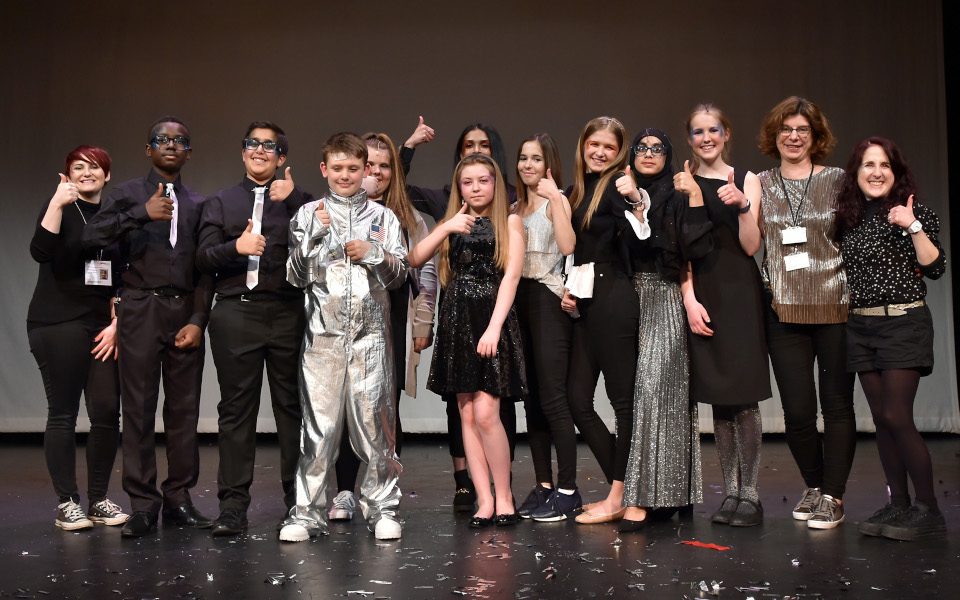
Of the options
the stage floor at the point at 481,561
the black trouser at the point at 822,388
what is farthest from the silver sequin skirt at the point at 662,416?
the black trouser at the point at 822,388

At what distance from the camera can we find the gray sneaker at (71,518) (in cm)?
393

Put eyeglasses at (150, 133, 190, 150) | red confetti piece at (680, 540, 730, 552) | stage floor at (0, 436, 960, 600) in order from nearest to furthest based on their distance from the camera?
stage floor at (0, 436, 960, 600) < red confetti piece at (680, 540, 730, 552) < eyeglasses at (150, 133, 190, 150)

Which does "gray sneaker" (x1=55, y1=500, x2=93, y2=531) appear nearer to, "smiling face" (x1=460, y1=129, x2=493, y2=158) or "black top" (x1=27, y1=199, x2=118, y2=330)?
"black top" (x1=27, y1=199, x2=118, y2=330)

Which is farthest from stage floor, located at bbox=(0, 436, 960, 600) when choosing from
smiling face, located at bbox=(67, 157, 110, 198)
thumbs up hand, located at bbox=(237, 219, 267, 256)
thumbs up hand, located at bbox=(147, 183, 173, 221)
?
smiling face, located at bbox=(67, 157, 110, 198)

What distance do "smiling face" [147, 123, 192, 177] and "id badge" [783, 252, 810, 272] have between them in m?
2.36

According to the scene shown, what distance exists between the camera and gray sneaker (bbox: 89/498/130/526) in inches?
158

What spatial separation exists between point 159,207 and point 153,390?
732 millimetres

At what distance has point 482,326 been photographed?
12.8ft

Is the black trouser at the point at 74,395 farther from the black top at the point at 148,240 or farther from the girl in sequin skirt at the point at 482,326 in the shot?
the girl in sequin skirt at the point at 482,326

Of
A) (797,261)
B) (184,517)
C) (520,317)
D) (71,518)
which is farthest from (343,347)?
(797,261)

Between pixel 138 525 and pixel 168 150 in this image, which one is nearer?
pixel 138 525

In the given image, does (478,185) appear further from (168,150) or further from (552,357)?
(168,150)

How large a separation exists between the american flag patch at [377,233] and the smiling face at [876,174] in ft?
5.84

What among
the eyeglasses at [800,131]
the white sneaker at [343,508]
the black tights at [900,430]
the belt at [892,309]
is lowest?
the white sneaker at [343,508]
